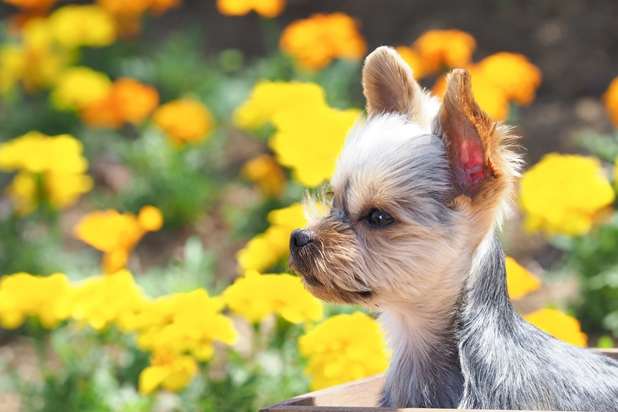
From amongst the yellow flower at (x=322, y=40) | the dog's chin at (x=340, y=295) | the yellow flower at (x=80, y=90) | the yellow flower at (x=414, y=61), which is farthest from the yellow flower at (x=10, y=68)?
the dog's chin at (x=340, y=295)

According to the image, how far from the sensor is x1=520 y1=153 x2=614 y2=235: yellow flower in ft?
15.4

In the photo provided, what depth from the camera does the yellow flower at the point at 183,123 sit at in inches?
253

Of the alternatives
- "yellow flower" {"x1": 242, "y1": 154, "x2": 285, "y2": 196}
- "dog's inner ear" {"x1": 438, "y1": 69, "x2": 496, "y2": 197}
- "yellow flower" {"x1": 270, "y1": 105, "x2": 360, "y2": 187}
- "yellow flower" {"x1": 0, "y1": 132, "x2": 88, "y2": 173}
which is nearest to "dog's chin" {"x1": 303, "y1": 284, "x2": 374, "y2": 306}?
"dog's inner ear" {"x1": 438, "y1": 69, "x2": 496, "y2": 197}

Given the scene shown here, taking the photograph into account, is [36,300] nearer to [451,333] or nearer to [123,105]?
[451,333]

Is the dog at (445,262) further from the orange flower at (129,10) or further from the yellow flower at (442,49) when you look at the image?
the orange flower at (129,10)

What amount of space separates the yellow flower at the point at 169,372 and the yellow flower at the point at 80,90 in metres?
3.29

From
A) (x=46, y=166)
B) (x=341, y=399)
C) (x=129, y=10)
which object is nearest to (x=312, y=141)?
(x=46, y=166)

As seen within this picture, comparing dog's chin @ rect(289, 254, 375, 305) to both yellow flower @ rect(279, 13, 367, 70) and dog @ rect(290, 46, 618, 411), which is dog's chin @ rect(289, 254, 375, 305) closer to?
dog @ rect(290, 46, 618, 411)

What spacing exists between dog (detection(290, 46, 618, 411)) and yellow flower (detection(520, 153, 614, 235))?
1.56 m

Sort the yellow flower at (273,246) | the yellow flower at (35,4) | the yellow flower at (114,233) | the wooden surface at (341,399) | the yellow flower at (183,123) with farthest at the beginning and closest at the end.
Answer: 1. the yellow flower at (35,4)
2. the yellow flower at (183,123)
3. the yellow flower at (114,233)
4. the yellow flower at (273,246)
5. the wooden surface at (341,399)

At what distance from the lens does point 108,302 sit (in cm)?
415

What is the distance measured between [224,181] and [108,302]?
9.22ft

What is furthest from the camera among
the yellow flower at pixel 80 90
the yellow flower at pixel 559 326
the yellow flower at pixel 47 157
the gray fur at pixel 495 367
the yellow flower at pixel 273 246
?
the yellow flower at pixel 80 90

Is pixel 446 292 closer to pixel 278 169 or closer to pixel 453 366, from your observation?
pixel 453 366
